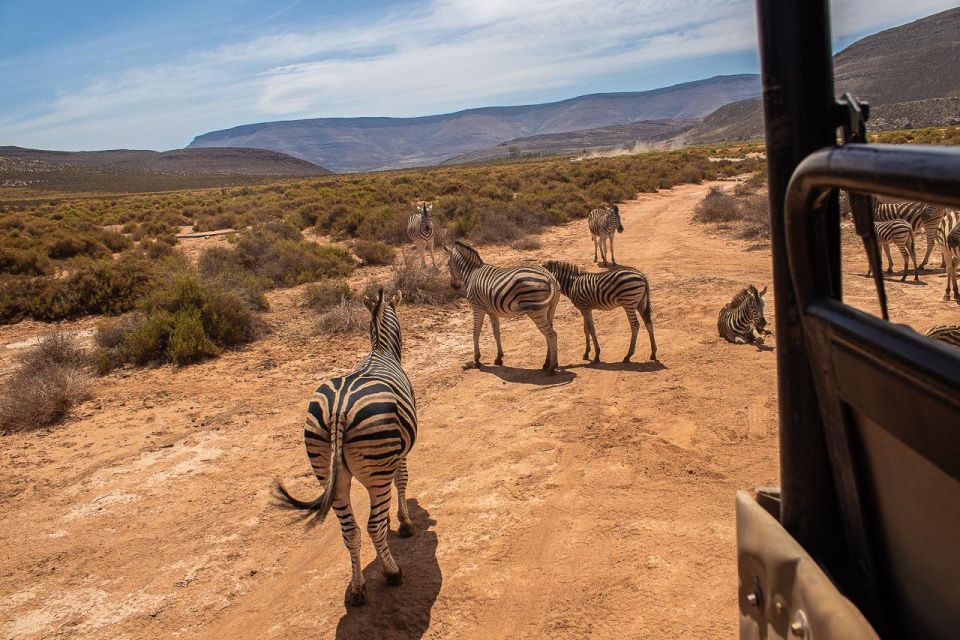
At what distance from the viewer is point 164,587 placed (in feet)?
15.9

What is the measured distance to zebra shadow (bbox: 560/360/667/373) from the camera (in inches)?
326

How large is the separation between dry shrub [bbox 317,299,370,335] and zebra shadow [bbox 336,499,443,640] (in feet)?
21.1

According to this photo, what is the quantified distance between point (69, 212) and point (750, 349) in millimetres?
38067

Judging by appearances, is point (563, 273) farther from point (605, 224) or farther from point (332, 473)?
point (605, 224)

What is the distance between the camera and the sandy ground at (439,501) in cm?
416

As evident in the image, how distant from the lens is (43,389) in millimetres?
8516

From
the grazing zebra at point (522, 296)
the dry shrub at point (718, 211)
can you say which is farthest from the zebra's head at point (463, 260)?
the dry shrub at point (718, 211)

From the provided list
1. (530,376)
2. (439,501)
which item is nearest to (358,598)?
(439,501)

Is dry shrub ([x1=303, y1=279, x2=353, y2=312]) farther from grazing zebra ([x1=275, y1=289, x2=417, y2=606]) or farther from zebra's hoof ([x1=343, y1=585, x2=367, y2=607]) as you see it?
zebra's hoof ([x1=343, y1=585, x2=367, y2=607])

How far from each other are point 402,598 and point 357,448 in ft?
4.20

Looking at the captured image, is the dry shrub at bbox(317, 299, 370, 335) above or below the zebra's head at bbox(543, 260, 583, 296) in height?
below

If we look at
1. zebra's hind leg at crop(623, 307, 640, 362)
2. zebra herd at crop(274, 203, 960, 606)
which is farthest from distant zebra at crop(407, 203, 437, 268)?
zebra's hind leg at crop(623, 307, 640, 362)

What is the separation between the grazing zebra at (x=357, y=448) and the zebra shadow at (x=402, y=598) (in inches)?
3.9

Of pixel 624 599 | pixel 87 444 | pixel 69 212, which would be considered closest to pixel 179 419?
pixel 87 444
